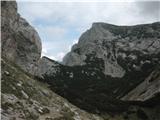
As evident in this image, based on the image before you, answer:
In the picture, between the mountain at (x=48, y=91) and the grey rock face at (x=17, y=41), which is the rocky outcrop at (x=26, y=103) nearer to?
the mountain at (x=48, y=91)

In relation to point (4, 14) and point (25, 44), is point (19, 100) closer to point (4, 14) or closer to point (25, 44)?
point (4, 14)

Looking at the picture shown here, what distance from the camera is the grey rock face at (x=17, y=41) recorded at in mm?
67756

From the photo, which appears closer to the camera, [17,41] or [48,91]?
[48,91]

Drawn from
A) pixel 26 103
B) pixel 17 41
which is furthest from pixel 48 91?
pixel 17 41

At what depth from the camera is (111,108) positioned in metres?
73.4

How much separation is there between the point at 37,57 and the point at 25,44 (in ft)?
22.1

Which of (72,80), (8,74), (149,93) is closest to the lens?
(8,74)

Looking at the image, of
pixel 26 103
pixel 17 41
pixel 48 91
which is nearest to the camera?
pixel 26 103

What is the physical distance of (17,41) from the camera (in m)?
88.0

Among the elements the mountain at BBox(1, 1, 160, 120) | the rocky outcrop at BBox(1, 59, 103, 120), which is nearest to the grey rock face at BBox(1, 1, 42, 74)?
the mountain at BBox(1, 1, 160, 120)

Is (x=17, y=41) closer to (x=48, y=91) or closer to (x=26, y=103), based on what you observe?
(x=48, y=91)

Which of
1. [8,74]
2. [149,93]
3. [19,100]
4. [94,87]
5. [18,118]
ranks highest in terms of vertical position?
[94,87]

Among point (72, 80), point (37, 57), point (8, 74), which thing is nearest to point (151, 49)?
point (72, 80)

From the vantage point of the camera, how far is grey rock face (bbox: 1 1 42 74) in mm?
67756
